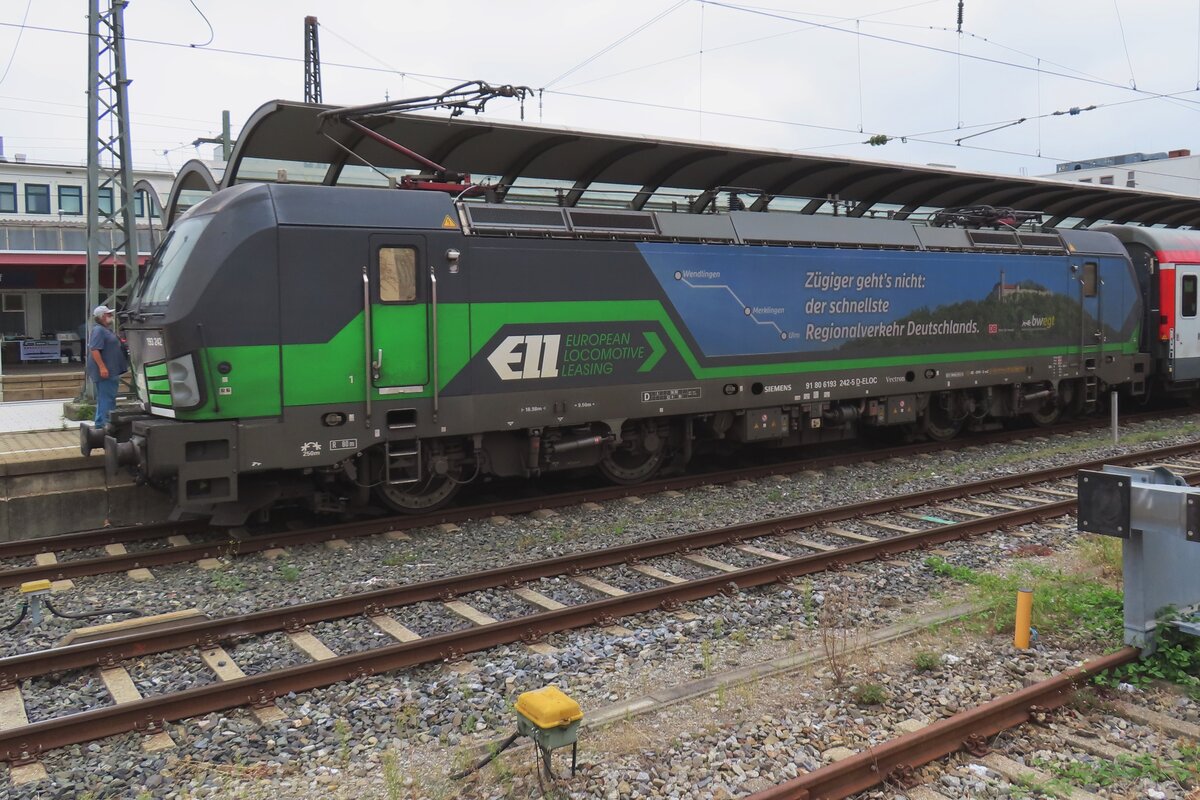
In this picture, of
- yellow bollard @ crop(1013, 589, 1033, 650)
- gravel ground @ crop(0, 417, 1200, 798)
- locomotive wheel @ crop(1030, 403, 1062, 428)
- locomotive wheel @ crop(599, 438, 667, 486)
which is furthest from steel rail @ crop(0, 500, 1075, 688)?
locomotive wheel @ crop(1030, 403, 1062, 428)

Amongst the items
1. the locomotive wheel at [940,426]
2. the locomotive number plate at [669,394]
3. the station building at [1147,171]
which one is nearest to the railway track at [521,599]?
the locomotive number plate at [669,394]

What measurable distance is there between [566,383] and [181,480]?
4.15 metres

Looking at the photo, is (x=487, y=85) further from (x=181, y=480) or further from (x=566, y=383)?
(x=181, y=480)

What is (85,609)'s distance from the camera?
732cm

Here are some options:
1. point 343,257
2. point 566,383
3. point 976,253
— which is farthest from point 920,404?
point 343,257

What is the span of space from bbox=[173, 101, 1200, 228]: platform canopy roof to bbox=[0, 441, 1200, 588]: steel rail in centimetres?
417

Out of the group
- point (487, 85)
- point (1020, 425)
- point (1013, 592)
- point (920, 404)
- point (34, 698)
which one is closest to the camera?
point (34, 698)

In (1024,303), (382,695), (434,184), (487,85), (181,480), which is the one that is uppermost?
(487,85)

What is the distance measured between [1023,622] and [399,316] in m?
6.26

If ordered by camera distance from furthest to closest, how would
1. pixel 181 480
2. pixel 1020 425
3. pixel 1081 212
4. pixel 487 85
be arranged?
pixel 1081 212, pixel 1020 425, pixel 487 85, pixel 181 480

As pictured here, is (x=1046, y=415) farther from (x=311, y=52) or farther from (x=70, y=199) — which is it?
(x=70, y=199)

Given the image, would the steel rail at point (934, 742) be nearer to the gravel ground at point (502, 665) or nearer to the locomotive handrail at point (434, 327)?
the gravel ground at point (502, 665)

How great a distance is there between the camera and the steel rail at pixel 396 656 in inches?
197

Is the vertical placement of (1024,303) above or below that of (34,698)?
above
